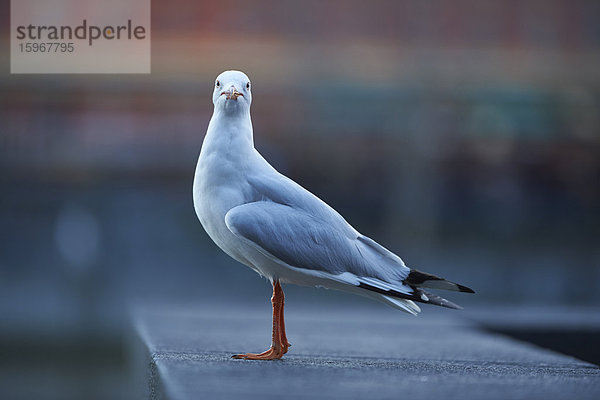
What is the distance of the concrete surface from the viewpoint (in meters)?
1.05

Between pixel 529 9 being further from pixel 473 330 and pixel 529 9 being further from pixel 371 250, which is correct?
pixel 371 250

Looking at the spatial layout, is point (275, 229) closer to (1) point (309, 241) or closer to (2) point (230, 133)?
(1) point (309, 241)

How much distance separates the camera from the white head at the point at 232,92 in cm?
121

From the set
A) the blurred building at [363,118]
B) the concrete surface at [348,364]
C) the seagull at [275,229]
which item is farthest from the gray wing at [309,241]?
the blurred building at [363,118]

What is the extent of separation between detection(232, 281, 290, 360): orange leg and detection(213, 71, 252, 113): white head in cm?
24

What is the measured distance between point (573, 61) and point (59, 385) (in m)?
7.08

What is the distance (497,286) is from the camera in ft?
13.5

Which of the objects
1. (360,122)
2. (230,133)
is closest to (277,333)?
(230,133)

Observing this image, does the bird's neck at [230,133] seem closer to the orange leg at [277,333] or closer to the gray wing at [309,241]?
the gray wing at [309,241]

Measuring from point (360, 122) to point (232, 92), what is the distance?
7.35 meters

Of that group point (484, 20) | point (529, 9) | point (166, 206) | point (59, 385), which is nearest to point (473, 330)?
point (59, 385)

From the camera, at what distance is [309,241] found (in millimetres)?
1186

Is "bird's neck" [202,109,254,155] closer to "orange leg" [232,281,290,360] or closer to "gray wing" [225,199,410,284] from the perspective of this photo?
"gray wing" [225,199,410,284]

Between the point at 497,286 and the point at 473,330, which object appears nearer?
the point at 473,330
